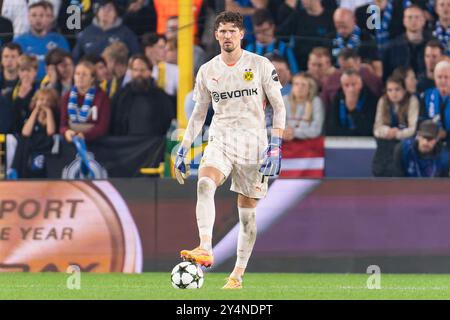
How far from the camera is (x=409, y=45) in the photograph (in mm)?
14812

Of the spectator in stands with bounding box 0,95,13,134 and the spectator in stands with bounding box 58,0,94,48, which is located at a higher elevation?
the spectator in stands with bounding box 58,0,94,48

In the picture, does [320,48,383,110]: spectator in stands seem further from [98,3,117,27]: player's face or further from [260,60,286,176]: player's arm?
[260,60,286,176]: player's arm

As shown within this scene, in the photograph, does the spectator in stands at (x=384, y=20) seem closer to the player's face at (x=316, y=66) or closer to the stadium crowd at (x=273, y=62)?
the stadium crowd at (x=273, y=62)

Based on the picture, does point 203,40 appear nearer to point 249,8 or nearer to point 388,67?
point 249,8

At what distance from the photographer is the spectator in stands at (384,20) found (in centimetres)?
1489

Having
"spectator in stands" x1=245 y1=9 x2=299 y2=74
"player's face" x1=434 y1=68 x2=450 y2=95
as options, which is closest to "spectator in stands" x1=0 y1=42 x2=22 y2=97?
"spectator in stands" x1=245 y1=9 x2=299 y2=74

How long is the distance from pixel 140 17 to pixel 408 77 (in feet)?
11.1

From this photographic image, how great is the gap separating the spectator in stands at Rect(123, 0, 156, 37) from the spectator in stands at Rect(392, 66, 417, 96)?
3038mm

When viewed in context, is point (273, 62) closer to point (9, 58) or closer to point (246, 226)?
point (9, 58)

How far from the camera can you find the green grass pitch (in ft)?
31.4

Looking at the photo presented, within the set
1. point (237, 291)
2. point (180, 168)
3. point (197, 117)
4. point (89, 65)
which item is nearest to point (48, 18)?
point (89, 65)

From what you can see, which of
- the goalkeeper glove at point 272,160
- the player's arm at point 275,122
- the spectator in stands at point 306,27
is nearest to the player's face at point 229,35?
the player's arm at point 275,122

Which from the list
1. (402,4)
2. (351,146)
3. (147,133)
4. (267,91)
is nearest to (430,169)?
(351,146)

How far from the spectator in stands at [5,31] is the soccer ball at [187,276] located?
6025 mm
